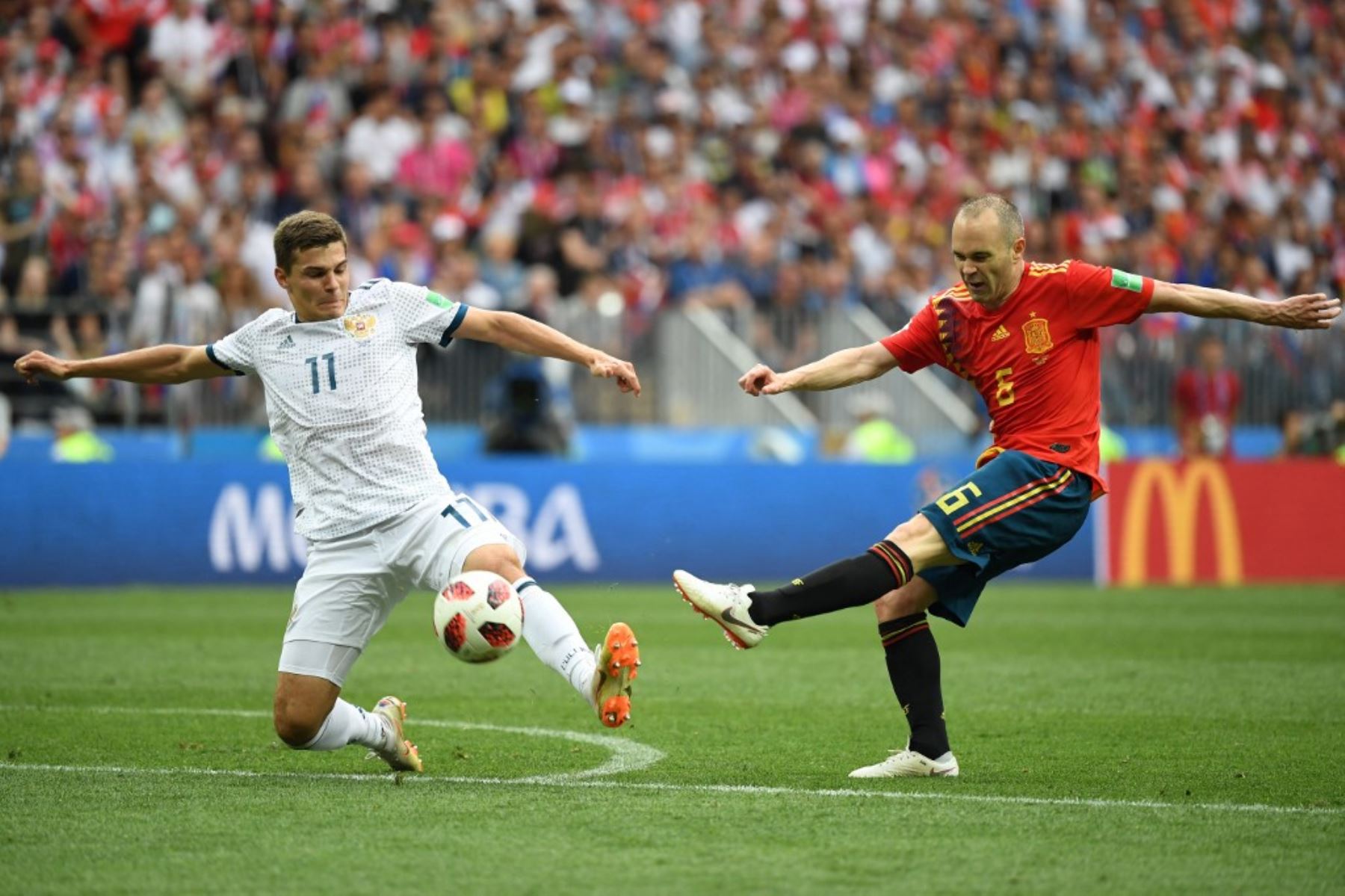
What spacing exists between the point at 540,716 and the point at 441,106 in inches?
494

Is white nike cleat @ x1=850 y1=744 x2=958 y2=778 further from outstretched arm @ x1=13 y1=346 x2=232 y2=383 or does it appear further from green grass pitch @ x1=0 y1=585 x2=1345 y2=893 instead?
outstretched arm @ x1=13 y1=346 x2=232 y2=383

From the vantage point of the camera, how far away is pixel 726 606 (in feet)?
22.1

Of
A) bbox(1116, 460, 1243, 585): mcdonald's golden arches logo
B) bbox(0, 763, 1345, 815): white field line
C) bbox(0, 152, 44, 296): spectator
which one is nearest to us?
bbox(0, 763, 1345, 815): white field line

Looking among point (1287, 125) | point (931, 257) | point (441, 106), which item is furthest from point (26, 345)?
point (1287, 125)

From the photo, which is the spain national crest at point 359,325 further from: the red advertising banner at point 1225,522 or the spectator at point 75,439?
the red advertising banner at point 1225,522

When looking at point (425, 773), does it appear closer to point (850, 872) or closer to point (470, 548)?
point (470, 548)

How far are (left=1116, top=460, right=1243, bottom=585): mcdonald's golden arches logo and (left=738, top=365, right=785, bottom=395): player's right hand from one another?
11.5 metres

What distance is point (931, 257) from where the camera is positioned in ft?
70.8

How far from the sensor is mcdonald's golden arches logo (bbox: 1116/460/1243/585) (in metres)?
18.2

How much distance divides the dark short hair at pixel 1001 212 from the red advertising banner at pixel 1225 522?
11.5 m

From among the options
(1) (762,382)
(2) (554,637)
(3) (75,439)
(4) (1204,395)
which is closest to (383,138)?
(3) (75,439)

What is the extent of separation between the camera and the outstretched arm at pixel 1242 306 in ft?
22.6

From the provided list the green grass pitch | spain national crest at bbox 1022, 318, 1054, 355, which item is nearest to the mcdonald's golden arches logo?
the green grass pitch

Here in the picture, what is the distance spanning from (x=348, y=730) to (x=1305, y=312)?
3.87m
